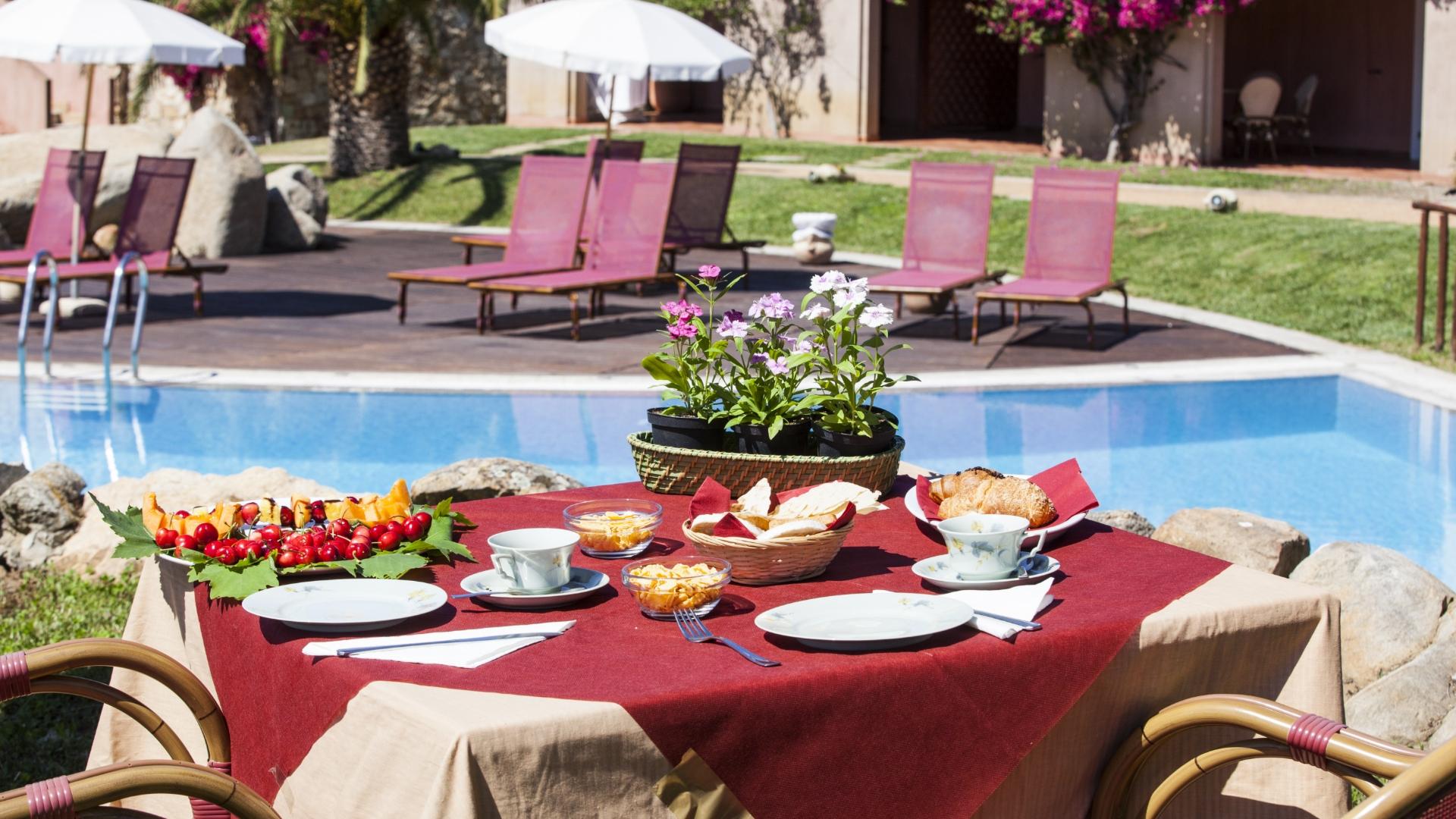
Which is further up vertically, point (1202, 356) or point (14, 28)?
point (14, 28)

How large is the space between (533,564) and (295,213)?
1531 centimetres

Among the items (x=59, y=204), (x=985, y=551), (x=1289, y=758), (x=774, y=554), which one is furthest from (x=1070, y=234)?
(x=1289, y=758)

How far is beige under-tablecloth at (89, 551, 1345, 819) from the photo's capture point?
7.22 feet

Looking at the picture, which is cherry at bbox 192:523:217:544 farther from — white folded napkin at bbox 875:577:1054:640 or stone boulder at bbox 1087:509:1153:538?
stone boulder at bbox 1087:509:1153:538

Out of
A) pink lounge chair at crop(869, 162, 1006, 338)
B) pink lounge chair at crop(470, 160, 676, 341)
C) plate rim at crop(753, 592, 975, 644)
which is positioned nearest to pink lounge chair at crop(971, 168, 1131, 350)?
pink lounge chair at crop(869, 162, 1006, 338)

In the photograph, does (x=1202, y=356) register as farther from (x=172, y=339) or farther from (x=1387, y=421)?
(x=172, y=339)

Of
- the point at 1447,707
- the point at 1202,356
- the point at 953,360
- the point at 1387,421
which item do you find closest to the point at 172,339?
the point at 953,360

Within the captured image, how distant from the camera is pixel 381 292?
1394 centimetres

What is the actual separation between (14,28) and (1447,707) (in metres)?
10.9

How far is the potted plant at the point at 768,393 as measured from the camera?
3.57 meters

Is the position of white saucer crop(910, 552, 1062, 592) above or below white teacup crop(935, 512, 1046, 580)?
below

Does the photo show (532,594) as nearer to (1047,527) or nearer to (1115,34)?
(1047,527)

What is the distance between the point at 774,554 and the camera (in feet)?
9.51

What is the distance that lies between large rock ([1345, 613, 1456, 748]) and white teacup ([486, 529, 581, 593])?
2265mm
